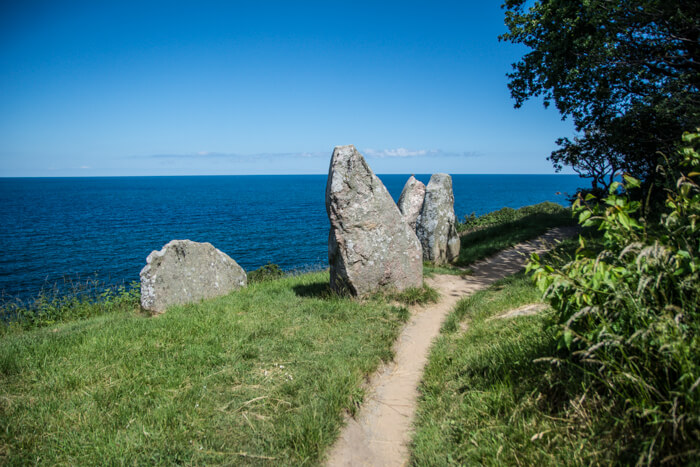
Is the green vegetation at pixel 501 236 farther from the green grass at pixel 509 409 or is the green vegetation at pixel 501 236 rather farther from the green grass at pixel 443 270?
the green grass at pixel 509 409

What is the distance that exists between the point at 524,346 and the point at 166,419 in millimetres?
4706

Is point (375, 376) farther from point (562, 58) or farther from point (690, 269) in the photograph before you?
point (562, 58)

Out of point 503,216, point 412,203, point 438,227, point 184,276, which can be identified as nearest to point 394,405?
A: point 184,276

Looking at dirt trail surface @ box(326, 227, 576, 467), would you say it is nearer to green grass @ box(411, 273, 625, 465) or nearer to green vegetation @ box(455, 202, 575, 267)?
green grass @ box(411, 273, 625, 465)

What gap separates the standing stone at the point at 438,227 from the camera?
14898 mm

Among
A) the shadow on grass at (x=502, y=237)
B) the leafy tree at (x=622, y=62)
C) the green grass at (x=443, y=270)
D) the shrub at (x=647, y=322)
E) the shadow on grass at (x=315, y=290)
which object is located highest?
the leafy tree at (x=622, y=62)

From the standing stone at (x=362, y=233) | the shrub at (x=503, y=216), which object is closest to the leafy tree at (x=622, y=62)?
the standing stone at (x=362, y=233)

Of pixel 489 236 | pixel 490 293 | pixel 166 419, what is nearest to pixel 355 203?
pixel 490 293

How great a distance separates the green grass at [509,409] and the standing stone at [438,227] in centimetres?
856

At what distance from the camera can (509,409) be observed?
13.3 ft

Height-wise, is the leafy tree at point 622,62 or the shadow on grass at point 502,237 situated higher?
the leafy tree at point 622,62

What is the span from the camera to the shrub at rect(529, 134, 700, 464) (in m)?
2.81

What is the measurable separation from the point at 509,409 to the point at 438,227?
36.8ft

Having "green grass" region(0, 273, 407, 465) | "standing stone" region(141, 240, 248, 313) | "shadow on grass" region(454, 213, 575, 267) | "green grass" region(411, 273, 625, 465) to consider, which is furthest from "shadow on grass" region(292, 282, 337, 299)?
"shadow on grass" region(454, 213, 575, 267)
